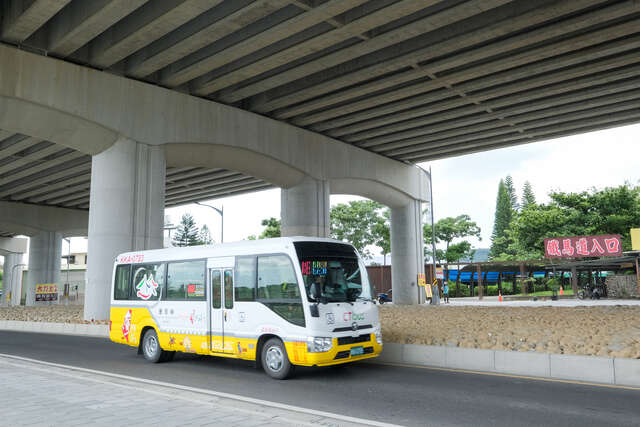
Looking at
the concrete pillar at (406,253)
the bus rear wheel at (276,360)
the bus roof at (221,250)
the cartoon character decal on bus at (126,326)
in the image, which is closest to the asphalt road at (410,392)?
the bus rear wheel at (276,360)

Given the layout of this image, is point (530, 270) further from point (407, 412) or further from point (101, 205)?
point (407, 412)

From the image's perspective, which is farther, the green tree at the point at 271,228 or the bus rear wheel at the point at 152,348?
the green tree at the point at 271,228

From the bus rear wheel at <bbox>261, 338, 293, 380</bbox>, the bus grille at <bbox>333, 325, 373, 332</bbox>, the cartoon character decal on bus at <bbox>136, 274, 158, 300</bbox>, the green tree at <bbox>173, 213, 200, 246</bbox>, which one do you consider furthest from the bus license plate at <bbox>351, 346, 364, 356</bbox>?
the green tree at <bbox>173, 213, 200, 246</bbox>

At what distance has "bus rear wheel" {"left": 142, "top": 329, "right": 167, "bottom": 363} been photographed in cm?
1182

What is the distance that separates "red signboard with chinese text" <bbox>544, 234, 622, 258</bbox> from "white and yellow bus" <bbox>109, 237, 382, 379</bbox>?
27.9 metres

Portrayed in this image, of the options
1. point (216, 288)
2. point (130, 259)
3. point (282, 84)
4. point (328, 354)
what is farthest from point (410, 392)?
point (282, 84)

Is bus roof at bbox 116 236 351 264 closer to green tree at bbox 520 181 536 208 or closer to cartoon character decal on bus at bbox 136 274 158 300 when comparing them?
cartoon character decal on bus at bbox 136 274 158 300

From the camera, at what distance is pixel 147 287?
41.1ft

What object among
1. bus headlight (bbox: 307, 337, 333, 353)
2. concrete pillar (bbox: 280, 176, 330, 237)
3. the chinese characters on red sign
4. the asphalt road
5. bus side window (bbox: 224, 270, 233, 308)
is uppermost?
concrete pillar (bbox: 280, 176, 330, 237)

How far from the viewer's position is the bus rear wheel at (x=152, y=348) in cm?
1182

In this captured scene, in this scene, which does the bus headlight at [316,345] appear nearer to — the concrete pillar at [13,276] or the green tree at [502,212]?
the concrete pillar at [13,276]

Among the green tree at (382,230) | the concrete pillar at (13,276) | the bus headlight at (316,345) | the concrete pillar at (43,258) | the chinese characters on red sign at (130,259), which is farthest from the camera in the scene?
the concrete pillar at (13,276)

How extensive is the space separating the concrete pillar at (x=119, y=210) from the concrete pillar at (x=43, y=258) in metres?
28.8

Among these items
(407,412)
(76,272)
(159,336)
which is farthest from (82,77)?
(76,272)
